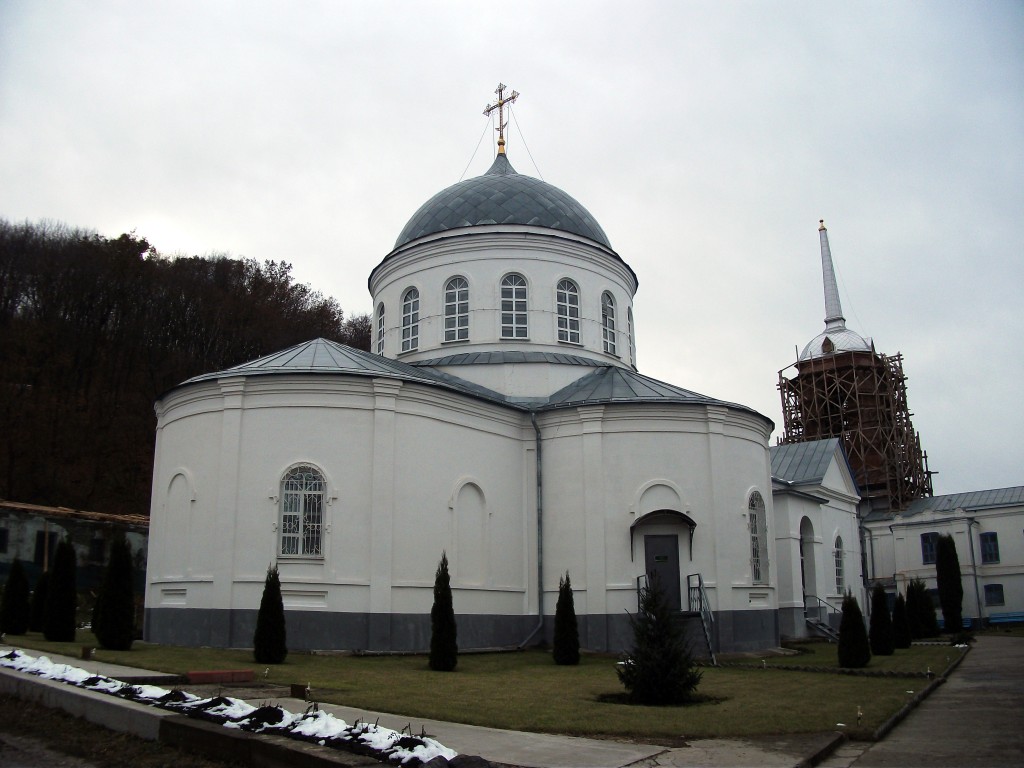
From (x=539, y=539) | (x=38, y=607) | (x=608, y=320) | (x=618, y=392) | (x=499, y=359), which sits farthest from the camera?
(x=608, y=320)

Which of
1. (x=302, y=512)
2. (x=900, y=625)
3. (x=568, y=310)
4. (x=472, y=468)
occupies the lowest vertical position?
(x=900, y=625)

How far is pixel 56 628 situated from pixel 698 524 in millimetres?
14411

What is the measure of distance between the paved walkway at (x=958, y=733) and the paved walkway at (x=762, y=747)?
1 centimetres

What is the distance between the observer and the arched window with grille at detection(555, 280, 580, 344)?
26547 millimetres

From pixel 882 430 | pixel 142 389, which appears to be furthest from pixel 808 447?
pixel 142 389

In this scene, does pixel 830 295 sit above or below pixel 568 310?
above

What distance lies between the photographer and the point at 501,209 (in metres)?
27.2

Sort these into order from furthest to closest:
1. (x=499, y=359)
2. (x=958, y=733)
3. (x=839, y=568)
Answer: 1. (x=839, y=568)
2. (x=499, y=359)
3. (x=958, y=733)

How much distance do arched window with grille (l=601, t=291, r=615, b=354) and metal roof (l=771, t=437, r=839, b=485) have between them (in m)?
12.1

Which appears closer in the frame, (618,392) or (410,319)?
(618,392)

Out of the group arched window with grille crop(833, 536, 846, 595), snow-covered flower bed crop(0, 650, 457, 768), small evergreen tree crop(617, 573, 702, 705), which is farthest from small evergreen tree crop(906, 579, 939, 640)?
snow-covered flower bed crop(0, 650, 457, 768)

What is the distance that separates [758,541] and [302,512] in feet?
39.7

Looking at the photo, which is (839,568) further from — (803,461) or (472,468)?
(472,468)

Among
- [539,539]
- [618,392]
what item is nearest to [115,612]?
[539,539]
